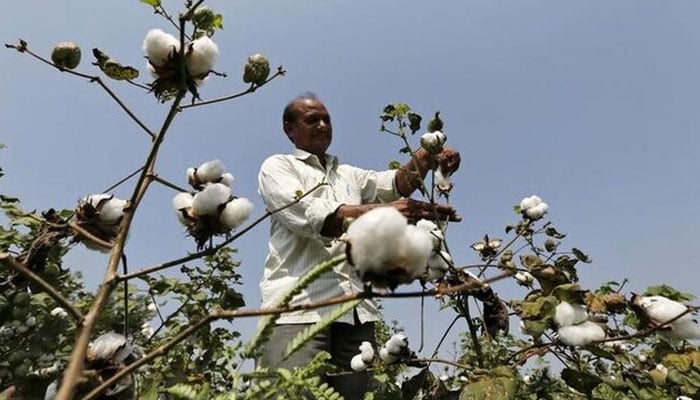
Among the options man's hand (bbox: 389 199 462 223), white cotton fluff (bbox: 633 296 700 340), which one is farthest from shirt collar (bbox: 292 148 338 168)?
white cotton fluff (bbox: 633 296 700 340)

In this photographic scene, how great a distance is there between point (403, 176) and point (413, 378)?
2.97ft

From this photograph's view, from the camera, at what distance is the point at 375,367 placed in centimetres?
217

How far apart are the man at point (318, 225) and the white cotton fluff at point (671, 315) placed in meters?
0.70

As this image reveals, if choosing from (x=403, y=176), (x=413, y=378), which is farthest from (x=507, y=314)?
(x=403, y=176)

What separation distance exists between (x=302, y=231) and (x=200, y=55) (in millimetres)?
1232

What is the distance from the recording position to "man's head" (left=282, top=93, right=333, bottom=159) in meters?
2.81

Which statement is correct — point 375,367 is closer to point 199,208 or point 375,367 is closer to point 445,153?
point 445,153

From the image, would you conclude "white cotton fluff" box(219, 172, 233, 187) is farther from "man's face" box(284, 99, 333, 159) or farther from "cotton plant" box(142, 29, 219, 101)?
"man's face" box(284, 99, 333, 159)

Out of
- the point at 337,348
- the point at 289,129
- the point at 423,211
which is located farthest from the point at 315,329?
the point at 289,129

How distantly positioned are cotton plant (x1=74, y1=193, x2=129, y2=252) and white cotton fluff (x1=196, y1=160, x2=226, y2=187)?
6.0 inches

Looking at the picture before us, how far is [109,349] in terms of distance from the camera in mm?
808

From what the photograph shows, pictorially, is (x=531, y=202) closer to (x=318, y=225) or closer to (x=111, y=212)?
(x=318, y=225)

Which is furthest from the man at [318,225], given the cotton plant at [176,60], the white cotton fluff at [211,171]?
the cotton plant at [176,60]

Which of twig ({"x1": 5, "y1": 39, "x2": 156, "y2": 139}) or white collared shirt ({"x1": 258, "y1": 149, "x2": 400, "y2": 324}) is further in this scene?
white collared shirt ({"x1": 258, "y1": 149, "x2": 400, "y2": 324})
